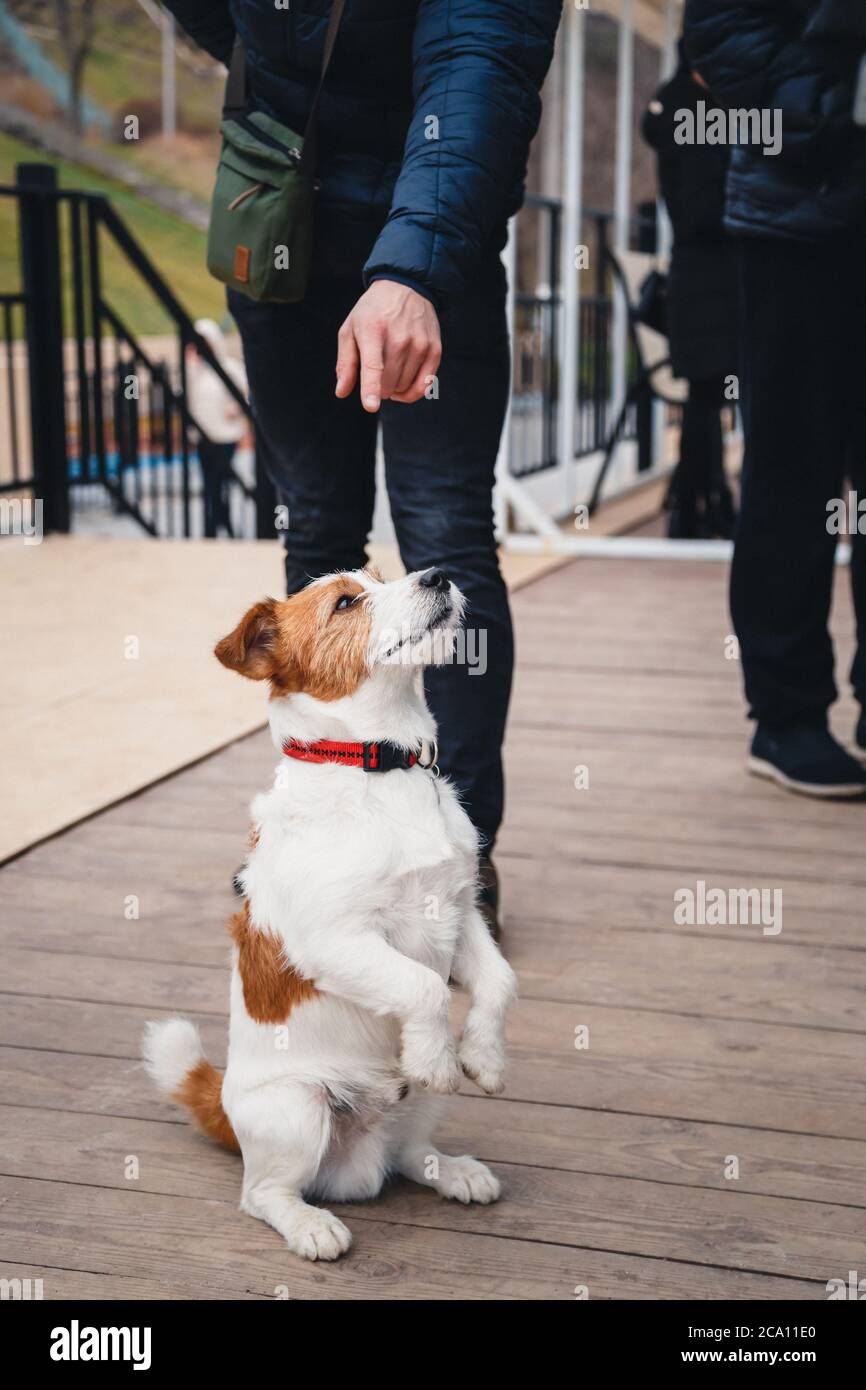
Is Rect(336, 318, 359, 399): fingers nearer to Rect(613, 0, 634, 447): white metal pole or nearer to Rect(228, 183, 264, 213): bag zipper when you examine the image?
Rect(228, 183, 264, 213): bag zipper

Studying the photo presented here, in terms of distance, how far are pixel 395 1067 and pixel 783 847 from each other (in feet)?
4.34

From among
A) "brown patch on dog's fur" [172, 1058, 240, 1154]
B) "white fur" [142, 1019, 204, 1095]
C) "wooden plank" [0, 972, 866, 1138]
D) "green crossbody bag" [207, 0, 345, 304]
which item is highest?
"green crossbody bag" [207, 0, 345, 304]

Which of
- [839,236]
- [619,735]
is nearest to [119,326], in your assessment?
[619,735]

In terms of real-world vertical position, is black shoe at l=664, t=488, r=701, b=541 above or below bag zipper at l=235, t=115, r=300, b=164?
below

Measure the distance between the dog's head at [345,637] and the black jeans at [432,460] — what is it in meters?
0.52

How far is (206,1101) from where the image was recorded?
5.56 feet

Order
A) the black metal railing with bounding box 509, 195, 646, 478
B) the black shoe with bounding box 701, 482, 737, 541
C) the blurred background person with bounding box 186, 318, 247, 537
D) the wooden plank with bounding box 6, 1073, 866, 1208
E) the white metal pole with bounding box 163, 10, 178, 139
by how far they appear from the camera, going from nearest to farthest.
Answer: the wooden plank with bounding box 6, 1073, 866, 1208 < the black shoe with bounding box 701, 482, 737, 541 < the black metal railing with bounding box 509, 195, 646, 478 < the blurred background person with bounding box 186, 318, 247, 537 < the white metal pole with bounding box 163, 10, 178, 139

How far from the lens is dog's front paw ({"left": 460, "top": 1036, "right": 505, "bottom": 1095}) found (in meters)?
1.54

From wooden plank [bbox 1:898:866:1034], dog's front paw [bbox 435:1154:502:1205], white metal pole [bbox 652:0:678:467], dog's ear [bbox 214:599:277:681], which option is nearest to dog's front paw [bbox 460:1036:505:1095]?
dog's front paw [bbox 435:1154:502:1205]

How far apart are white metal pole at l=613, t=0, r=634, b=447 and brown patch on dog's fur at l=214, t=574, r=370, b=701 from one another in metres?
5.80

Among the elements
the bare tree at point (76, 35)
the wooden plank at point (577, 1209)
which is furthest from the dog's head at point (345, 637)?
the bare tree at point (76, 35)

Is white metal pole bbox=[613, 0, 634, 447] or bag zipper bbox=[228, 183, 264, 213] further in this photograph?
white metal pole bbox=[613, 0, 634, 447]

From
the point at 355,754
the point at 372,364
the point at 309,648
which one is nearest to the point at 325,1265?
the point at 355,754

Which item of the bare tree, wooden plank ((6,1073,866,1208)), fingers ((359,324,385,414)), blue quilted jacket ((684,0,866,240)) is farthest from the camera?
the bare tree
